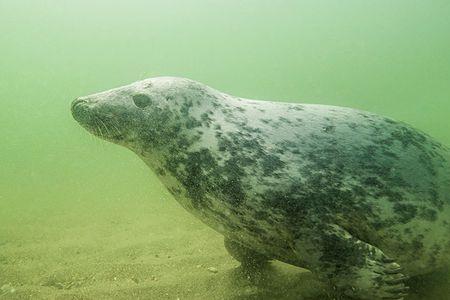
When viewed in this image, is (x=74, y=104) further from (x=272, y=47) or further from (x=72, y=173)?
(x=272, y=47)

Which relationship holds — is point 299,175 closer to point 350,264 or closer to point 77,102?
point 350,264

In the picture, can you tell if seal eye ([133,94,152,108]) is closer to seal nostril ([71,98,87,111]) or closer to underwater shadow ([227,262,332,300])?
seal nostril ([71,98,87,111])

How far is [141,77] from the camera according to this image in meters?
3.59

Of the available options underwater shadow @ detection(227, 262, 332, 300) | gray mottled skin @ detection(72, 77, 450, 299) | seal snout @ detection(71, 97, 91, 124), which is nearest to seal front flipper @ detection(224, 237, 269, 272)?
underwater shadow @ detection(227, 262, 332, 300)

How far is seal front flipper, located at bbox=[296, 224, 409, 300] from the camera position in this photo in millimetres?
2182

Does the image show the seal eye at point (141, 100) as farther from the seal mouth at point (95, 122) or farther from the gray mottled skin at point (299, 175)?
the seal mouth at point (95, 122)

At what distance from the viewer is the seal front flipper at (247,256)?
128 inches

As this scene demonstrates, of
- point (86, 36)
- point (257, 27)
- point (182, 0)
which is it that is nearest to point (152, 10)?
point (182, 0)

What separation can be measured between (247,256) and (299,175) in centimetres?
116

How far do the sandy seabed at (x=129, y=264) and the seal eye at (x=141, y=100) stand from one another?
146cm

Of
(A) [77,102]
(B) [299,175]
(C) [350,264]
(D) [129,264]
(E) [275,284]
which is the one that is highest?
(A) [77,102]

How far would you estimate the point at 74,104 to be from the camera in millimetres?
2799

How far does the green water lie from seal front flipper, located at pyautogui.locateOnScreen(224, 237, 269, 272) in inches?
7.8

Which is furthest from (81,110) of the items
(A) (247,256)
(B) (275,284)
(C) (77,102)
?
(B) (275,284)
